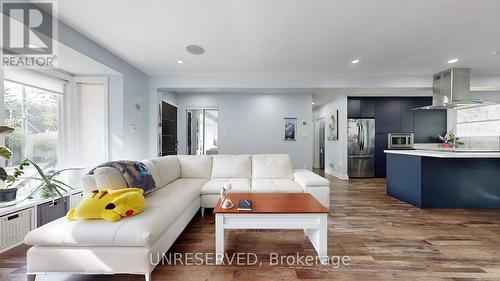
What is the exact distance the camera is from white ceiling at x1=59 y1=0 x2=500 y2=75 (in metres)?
2.11

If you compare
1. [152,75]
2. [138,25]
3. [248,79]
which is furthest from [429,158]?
[152,75]

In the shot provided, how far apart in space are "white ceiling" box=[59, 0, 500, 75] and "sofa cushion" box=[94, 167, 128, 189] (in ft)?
5.38

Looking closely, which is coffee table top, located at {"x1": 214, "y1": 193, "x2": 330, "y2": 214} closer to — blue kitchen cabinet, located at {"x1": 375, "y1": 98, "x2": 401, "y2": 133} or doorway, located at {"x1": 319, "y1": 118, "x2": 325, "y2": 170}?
blue kitchen cabinet, located at {"x1": 375, "y1": 98, "x2": 401, "y2": 133}

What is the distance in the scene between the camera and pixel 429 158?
3.28 metres

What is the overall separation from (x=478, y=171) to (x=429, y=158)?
2.70ft

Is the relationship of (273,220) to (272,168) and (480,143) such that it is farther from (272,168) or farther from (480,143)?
(480,143)

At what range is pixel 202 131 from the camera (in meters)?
5.94

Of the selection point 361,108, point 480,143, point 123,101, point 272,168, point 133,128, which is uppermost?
point 361,108

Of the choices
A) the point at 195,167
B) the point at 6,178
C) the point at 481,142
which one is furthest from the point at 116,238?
the point at 481,142

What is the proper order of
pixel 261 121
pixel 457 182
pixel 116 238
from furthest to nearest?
pixel 261 121
pixel 457 182
pixel 116 238

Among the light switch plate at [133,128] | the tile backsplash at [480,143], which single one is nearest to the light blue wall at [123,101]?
the light switch plate at [133,128]

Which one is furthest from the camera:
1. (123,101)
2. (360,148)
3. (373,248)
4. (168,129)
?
(360,148)

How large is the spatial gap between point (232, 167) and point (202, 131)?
2743 mm

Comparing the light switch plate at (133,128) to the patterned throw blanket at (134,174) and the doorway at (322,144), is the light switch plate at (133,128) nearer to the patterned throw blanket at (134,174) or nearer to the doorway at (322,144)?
the patterned throw blanket at (134,174)
